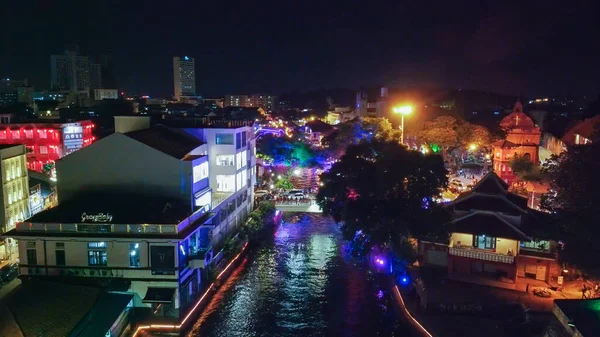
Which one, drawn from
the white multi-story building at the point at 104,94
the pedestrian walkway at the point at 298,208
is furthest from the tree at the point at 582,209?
the white multi-story building at the point at 104,94

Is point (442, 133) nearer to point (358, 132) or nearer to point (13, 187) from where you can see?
point (358, 132)

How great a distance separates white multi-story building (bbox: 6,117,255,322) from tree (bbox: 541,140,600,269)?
716 inches

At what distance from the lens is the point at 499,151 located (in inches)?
2019

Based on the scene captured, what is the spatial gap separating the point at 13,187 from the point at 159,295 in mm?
20608

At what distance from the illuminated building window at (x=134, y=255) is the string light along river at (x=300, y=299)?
14.2ft

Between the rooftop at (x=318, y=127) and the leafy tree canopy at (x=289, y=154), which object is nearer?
the leafy tree canopy at (x=289, y=154)

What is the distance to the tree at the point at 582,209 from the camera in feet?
72.1

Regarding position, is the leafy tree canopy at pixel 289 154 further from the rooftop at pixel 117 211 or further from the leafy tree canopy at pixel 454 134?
the rooftop at pixel 117 211

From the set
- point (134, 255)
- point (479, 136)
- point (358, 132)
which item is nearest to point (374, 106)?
point (358, 132)

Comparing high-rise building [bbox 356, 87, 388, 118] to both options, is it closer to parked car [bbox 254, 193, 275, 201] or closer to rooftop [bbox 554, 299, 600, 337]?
parked car [bbox 254, 193, 275, 201]

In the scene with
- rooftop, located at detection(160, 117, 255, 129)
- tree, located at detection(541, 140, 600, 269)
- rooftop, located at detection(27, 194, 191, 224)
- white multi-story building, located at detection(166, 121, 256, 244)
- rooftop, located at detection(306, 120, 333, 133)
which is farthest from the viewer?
rooftop, located at detection(306, 120, 333, 133)

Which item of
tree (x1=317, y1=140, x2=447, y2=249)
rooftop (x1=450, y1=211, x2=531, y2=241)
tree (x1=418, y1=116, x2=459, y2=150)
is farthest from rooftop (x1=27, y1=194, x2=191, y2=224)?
tree (x1=418, y1=116, x2=459, y2=150)

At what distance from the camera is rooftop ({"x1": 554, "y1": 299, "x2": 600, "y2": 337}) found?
627 inches

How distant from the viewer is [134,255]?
76.6ft
